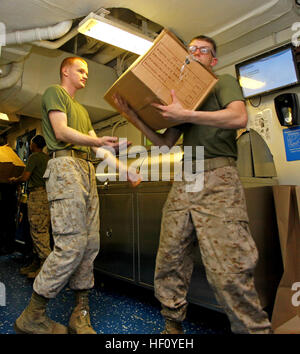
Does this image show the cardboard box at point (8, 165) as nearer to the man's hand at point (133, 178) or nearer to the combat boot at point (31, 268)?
the combat boot at point (31, 268)

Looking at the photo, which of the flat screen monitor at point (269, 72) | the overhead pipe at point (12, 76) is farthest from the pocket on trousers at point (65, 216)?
the overhead pipe at point (12, 76)

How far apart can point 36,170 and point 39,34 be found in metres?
1.51

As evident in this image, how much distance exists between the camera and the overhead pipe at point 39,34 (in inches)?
85.4

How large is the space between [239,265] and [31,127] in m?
5.42

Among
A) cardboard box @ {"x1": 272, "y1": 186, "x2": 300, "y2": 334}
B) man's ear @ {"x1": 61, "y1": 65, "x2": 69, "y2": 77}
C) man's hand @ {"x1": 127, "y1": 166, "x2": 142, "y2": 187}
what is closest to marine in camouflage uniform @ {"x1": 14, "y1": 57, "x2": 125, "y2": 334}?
man's ear @ {"x1": 61, "y1": 65, "x2": 69, "y2": 77}

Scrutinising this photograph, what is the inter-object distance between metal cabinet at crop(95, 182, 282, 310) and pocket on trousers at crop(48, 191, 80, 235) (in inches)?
30.5

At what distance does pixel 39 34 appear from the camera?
7.23 ft

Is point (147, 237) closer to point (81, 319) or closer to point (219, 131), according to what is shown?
point (81, 319)

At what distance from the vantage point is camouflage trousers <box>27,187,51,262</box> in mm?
2910

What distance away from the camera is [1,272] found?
3.17 meters

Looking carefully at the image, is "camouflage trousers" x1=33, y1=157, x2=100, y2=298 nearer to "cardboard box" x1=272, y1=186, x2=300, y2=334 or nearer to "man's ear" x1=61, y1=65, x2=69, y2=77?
"man's ear" x1=61, y1=65, x2=69, y2=77

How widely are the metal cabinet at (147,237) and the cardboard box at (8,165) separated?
167cm

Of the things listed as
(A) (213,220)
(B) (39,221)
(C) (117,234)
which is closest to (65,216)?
(A) (213,220)

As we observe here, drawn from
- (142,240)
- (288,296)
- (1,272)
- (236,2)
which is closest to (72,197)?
(142,240)
